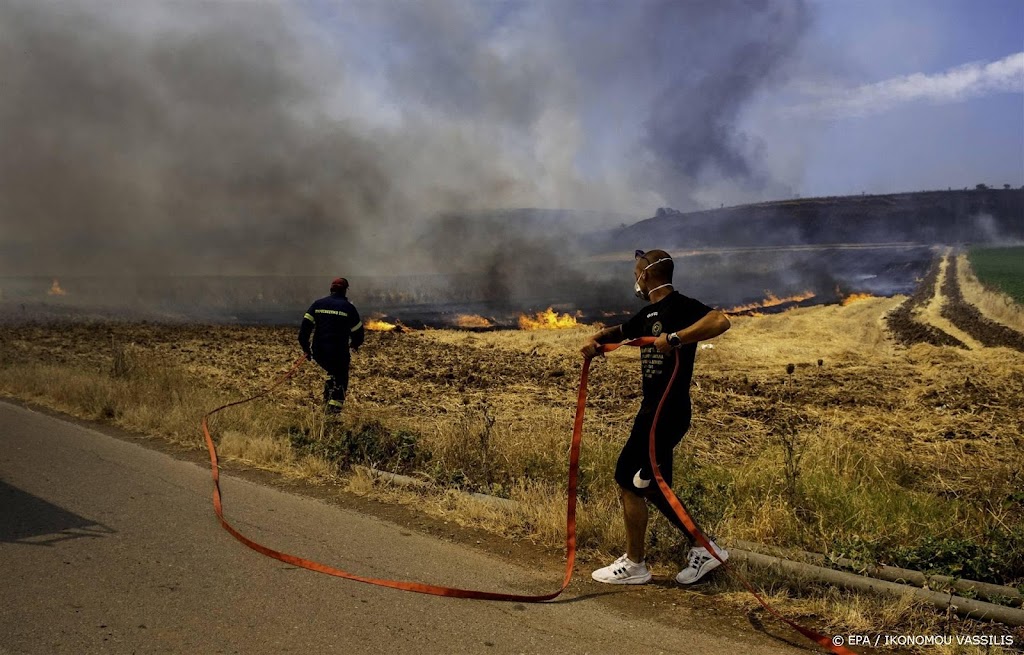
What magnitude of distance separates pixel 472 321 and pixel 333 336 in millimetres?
19718

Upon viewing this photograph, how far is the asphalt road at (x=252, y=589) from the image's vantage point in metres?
3.62

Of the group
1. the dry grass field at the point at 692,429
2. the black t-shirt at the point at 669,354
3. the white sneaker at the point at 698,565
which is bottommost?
the white sneaker at the point at 698,565

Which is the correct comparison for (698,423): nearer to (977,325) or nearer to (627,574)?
(627,574)

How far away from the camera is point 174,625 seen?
12.2ft

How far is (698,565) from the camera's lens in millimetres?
4426

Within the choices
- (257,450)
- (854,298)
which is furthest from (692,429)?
(854,298)

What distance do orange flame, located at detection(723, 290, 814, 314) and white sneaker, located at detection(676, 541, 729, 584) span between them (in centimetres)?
2711

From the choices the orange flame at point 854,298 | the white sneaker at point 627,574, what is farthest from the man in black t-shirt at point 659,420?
the orange flame at point 854,298

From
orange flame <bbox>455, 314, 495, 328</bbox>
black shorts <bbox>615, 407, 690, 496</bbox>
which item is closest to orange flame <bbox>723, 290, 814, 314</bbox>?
orange flame <bbox>455, 314, 495, 328</bbox>

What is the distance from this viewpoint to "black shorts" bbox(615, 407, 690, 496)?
4352 millimetres

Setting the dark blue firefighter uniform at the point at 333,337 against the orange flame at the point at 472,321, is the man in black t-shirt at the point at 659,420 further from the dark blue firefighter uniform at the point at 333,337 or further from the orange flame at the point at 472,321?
the orange flame at the point at 472,321

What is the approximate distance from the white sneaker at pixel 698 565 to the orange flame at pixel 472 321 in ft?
76.2

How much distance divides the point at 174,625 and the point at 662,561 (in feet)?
9.68

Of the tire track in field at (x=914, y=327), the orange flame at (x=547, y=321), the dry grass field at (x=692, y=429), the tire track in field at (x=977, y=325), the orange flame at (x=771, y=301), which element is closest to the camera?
the dry grass field at (x=692, y=429)
